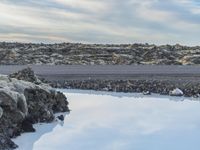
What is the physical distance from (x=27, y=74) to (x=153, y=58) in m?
78.0

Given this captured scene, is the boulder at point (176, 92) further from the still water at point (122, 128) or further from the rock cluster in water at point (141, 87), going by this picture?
the still water at point (122, 128)

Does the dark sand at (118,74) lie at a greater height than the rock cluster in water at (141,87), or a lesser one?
lesser

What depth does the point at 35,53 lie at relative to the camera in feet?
373

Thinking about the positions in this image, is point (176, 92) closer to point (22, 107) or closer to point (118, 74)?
point (22, 107)

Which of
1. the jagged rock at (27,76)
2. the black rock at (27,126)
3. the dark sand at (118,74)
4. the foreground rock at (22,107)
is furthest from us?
the dark sand at (118,74)

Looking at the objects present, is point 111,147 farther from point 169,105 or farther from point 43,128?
point 169,105

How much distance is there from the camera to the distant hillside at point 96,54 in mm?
103856

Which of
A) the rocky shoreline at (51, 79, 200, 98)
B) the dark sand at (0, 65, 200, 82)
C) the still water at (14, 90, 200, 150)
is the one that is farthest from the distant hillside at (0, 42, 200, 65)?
the still water at (14, 90, 200, 150)

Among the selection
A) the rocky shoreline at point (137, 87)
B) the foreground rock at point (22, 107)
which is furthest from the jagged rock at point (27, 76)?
the rocky shoreline at point (137, 87)

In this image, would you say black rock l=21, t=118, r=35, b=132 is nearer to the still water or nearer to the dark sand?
the still water

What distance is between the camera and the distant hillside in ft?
341

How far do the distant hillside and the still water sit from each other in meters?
69.2

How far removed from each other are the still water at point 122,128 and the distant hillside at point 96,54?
2726 inches

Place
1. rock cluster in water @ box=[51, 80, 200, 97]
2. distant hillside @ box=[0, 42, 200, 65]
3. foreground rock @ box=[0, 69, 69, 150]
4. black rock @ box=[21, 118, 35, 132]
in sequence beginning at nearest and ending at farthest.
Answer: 1. foreground rock @ box=[0, 69, 69, 150]
2. black rock @ box=[21, 118, 35, 132]
3. rock cluster in water @ box=[51, 80, 200, 97]
4. distant hillside @ box=[0, 42, 200, 65]
